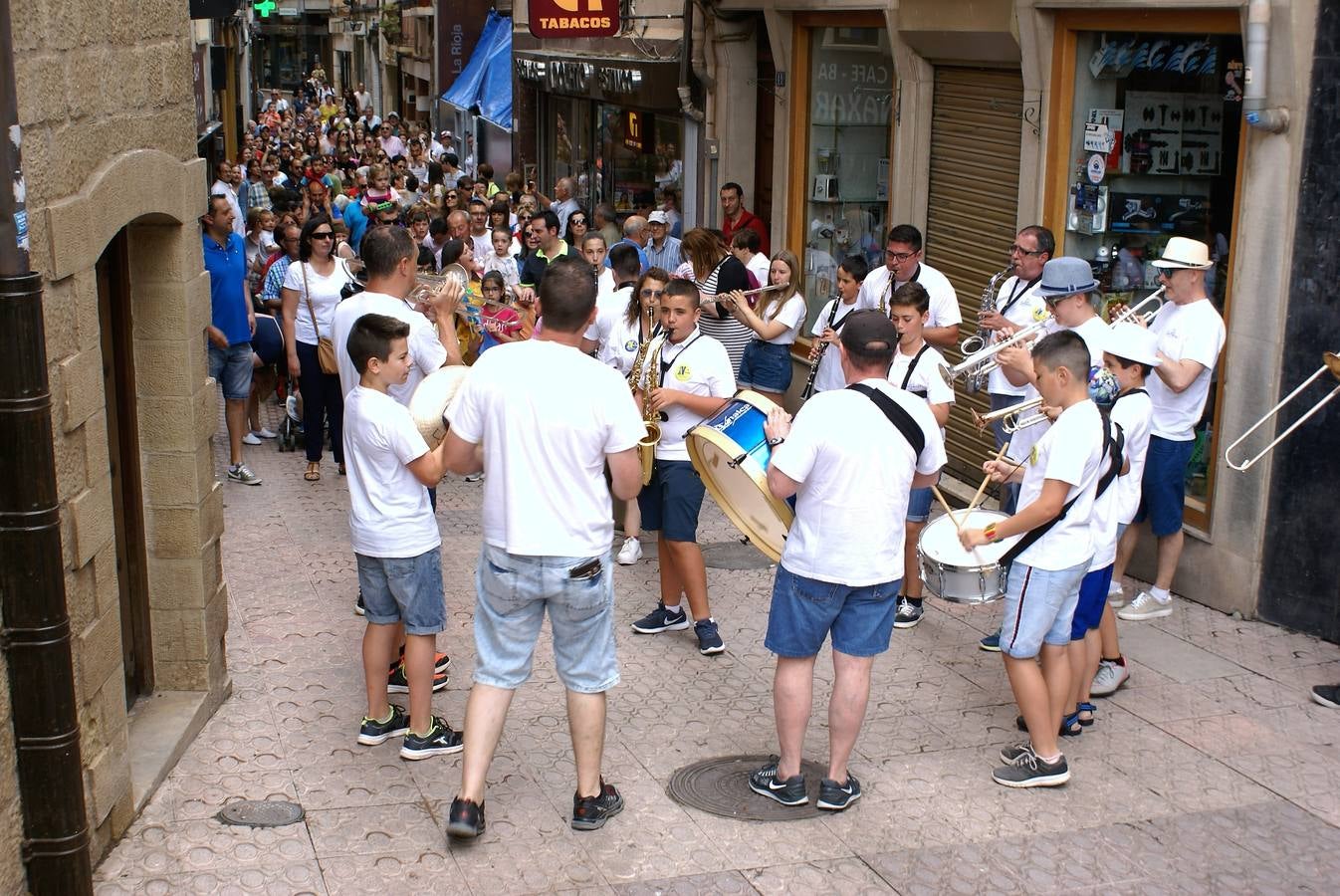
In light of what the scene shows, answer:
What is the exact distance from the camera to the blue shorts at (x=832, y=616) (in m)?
5.53

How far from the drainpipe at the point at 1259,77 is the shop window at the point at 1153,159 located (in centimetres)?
52

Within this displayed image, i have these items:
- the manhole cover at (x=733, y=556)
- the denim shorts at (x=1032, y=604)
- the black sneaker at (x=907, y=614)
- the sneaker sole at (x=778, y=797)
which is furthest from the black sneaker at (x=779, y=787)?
the manhole cover at (x=733, y=556)

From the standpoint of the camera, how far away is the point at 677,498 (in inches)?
283

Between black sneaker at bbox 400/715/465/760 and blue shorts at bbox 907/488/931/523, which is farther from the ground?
blue shorts at bbox 907/488/931/523

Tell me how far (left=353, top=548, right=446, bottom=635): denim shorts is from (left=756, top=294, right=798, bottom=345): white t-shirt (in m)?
4.46

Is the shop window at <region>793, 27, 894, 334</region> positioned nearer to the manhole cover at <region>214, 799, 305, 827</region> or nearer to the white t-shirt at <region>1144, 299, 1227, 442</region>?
the white t-shirt at <region>1144, 299, 1227, 442</region>

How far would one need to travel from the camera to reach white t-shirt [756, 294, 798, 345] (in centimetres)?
1000

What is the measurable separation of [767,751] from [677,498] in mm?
1398

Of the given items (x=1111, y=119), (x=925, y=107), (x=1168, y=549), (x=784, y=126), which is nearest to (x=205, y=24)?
(x=784, y=126)

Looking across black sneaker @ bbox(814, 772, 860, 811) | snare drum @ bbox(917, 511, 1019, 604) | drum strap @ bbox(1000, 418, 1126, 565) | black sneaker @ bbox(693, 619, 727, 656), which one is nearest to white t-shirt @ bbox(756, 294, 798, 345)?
black sneaker @ bbox(693, 619, 727, 656)

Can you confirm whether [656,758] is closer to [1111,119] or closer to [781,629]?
[781,629]

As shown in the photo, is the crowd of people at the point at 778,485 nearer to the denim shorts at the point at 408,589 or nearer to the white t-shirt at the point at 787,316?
the denim shorts at the point at 408,589

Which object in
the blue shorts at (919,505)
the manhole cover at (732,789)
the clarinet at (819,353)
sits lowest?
the manhole cover at (732,789)

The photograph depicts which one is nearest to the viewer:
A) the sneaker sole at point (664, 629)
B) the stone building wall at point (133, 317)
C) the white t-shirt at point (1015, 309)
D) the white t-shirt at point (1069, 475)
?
the stone building wall at point (133, 317)
